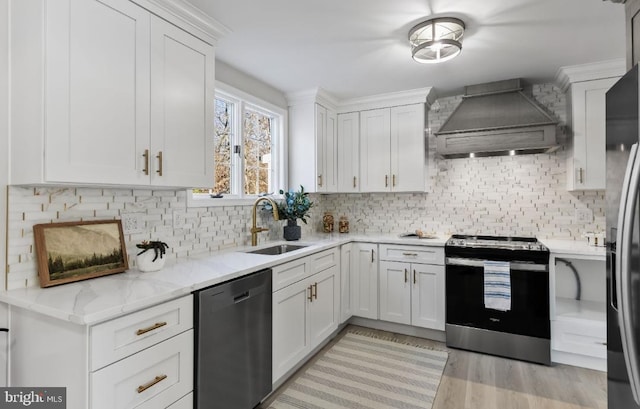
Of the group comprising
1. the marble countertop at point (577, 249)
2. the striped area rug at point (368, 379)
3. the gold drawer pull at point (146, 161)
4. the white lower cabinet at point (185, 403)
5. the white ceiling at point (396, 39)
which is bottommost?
the striped area rug at point (368, 379)

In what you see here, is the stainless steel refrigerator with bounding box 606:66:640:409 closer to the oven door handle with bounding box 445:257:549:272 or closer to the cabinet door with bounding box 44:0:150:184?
the oven door handle with bounding box 445:257:549:272

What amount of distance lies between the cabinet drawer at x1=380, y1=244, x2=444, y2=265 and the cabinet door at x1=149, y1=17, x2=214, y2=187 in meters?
1.92

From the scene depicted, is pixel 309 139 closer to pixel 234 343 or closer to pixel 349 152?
pixel 349 152

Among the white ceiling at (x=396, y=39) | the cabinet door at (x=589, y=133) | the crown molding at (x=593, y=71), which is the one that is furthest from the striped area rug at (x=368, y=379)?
the crown molding at (x=593, y=71)

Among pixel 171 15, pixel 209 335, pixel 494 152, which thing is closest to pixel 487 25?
pixel 494 152

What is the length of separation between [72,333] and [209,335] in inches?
23.4

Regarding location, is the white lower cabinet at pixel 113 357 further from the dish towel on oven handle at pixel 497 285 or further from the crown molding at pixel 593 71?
the crown molding at pixel 593 71

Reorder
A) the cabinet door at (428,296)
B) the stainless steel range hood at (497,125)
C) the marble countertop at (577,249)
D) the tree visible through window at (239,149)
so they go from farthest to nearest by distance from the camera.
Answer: the cabinet door at (428,296) → the stainless steel range hood at (497,125) → the tree visible through window at (239,149) → the marble countertop at (577,249)

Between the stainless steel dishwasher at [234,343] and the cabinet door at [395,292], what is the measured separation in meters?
1.55

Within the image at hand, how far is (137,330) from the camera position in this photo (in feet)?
4.50

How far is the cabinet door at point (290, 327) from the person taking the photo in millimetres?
2264

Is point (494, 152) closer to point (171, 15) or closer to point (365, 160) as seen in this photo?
point (365, 160)

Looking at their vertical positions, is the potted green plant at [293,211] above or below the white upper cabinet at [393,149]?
below

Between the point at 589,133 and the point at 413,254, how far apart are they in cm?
181
